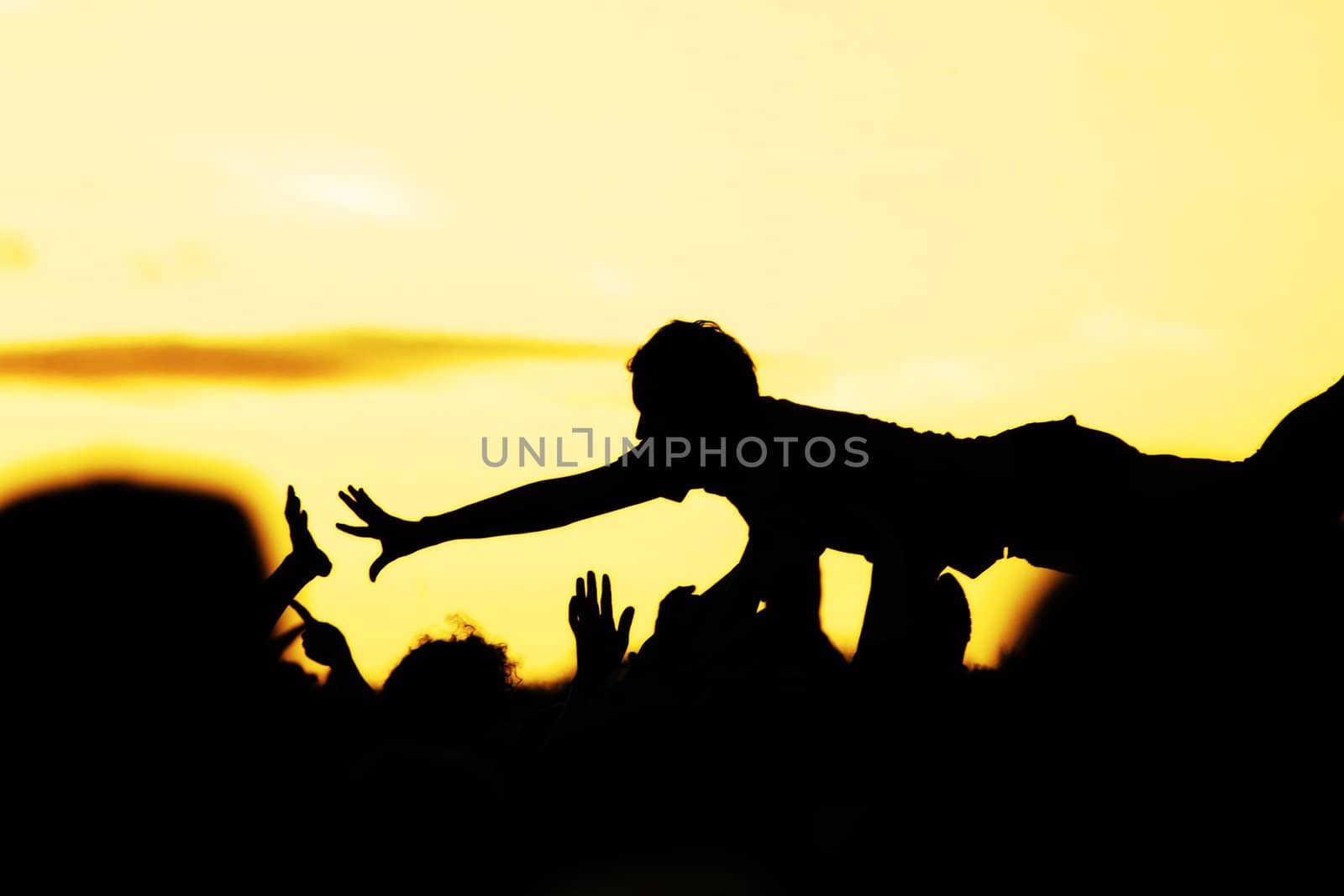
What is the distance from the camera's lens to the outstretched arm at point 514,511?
18.9 feet

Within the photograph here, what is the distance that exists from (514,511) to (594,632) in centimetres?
140

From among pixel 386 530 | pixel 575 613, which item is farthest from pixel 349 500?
pixel 575 613

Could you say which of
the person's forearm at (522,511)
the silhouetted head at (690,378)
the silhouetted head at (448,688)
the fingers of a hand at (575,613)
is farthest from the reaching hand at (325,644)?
the silhouetted head at (690,378)

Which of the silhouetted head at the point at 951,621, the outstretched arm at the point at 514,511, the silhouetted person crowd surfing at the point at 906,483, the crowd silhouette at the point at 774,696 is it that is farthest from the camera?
the outstretched arm at the point at 514,511

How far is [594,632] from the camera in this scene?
4570mm

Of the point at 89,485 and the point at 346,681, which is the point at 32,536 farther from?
the point at 346,681

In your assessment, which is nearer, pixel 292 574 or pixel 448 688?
pixel 292 574

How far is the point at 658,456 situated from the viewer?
586 centimetres

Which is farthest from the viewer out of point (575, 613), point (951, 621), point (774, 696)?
point (951, 621)

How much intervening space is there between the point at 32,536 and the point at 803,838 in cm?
1773

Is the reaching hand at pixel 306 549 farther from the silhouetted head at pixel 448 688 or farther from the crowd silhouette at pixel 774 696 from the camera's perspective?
the silhouetted head at pixel 448 688

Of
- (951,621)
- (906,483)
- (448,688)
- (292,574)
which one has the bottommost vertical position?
(448,688)

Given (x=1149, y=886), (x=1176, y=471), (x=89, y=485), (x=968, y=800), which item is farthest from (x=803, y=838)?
(x=89, y=485)

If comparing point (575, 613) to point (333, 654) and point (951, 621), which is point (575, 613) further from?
point (951, 621)
